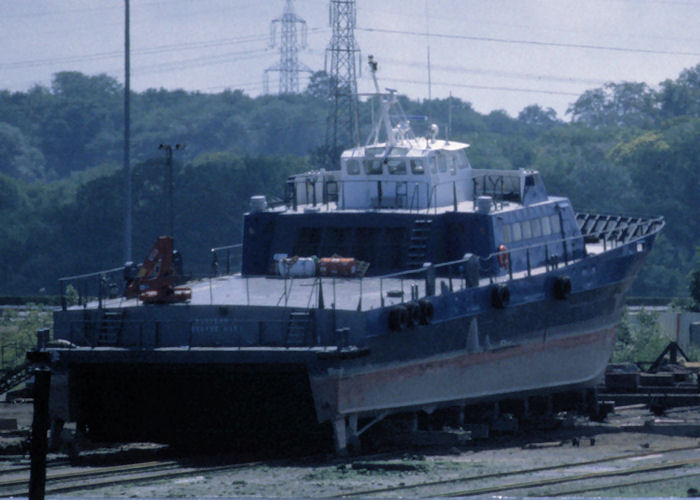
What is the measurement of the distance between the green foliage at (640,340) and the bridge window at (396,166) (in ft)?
58.7

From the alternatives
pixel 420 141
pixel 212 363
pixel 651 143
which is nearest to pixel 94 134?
pixel 651 143

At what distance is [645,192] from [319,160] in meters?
23.7

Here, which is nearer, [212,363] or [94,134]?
[212,363]

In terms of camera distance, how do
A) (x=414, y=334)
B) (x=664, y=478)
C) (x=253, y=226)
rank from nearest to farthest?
(x=664, y=478)
(x=414, y=334)
(x=253, y=226)

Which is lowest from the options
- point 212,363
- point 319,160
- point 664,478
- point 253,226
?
point 664,478

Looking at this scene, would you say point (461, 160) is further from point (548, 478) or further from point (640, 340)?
point (640, 340)

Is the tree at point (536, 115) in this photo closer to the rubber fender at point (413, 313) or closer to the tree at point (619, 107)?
the tree at point (619, 107)

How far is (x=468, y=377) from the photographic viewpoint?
3588 centimetres

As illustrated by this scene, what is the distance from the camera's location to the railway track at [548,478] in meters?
27.5

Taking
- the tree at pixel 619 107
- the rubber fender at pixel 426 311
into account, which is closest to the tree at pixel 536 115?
the tree at pixel 619 107

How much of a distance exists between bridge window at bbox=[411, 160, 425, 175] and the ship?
0.18ft

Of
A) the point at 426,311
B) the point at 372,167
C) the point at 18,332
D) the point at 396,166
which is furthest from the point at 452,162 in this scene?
the point at 18,332

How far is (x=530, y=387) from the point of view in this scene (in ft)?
127

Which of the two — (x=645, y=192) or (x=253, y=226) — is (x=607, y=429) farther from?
(x=645, y=192)
